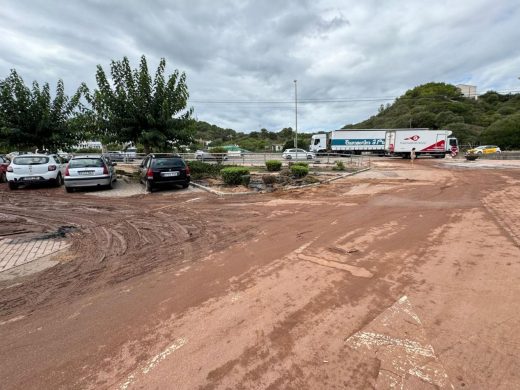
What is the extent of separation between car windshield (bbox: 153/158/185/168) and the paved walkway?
20.3 ft

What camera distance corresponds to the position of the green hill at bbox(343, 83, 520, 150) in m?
55.0

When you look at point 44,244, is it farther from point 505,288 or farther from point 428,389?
point 505,288

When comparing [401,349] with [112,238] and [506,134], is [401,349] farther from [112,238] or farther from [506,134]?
[506,134]

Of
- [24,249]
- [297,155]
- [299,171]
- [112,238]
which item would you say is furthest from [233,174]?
[297,155]

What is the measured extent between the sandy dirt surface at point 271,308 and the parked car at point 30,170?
22.1 feet

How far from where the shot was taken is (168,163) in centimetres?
1177

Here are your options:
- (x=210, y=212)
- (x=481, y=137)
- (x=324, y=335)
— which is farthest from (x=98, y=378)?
(x=481, y=137)

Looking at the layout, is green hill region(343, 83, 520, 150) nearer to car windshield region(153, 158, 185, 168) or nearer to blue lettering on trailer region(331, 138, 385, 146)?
blue lettering on trailer region(331, 138, 385, 146)

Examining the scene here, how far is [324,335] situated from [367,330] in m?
0.41

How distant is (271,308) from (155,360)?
123 centimetres

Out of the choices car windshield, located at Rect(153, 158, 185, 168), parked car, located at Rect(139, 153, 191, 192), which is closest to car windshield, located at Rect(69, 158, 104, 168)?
parked car, located at Rect(139, 153, 191, 192)

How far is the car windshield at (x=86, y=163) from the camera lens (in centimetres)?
1159

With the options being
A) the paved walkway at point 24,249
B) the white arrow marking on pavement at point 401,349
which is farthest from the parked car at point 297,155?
the white arrow marking on pavement at point 401,349

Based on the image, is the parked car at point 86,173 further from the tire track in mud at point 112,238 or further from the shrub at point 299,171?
the shrub at point 299,171
